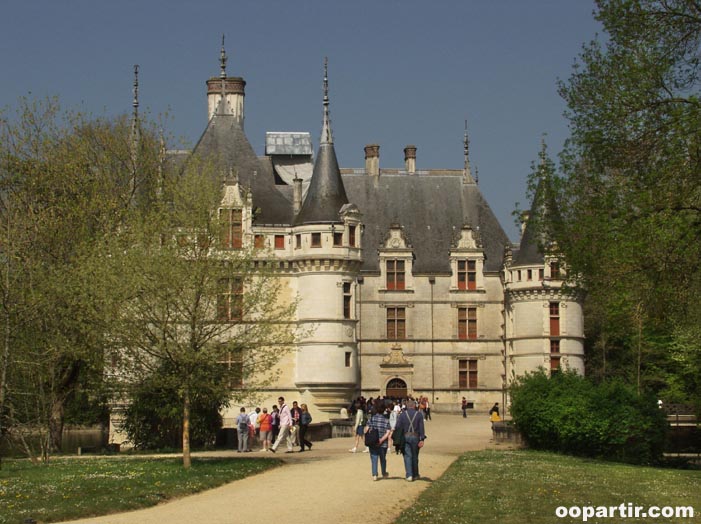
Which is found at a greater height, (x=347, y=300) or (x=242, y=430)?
(x=347, y=300)

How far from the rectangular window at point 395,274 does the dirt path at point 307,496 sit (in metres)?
23.1

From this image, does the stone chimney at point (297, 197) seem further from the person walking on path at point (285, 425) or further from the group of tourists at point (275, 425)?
the person walking on path at point (285, 425)

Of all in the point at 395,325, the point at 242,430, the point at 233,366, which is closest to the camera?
the point at 233,366

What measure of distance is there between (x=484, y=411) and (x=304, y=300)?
10420 mm

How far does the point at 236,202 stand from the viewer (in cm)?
4097

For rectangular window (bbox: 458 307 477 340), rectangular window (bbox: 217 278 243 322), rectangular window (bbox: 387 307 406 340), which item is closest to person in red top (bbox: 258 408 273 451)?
rectangular window (bbox: 217 278 243 322)

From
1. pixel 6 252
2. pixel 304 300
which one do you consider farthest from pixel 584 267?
pixel 304 300

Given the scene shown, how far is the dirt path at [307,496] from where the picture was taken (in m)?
14.2

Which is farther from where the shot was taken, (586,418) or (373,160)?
(373,160)

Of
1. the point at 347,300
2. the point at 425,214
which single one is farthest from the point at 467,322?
the point at 347,300

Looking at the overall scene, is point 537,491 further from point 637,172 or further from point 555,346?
point 555,346

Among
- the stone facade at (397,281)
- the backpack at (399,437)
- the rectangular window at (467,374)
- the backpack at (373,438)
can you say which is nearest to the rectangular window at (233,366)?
the backpack at (373,438)

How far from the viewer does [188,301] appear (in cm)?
2133

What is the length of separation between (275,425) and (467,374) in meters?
19.1
